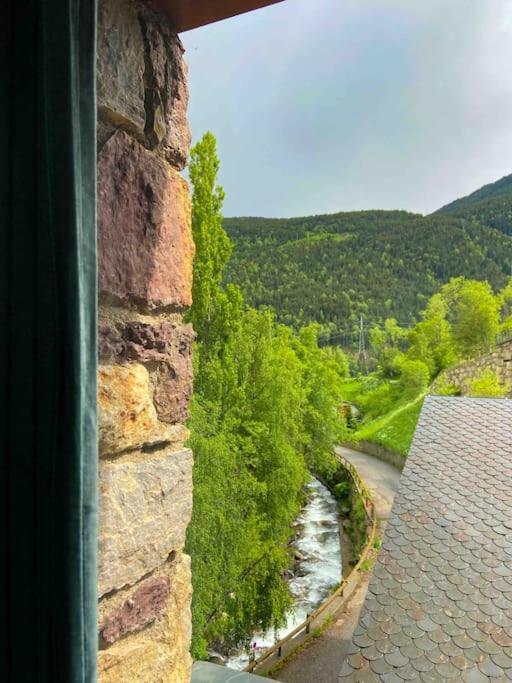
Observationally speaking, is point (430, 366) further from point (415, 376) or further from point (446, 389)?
point (446, 389)

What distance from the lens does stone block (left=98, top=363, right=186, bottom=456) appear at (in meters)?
0.65

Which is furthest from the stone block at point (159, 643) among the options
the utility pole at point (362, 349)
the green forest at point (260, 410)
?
the utility pole at point (362, 349)

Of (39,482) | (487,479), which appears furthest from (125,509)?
(487,479)

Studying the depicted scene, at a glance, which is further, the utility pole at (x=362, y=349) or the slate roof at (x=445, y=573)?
the utility pole at (x=362, y=349)

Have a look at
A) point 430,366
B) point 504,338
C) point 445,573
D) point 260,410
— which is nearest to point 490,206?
point 430,366

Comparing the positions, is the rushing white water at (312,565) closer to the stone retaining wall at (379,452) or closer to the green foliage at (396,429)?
the stone retaining wall at (379,452)

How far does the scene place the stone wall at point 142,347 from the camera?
66 cm

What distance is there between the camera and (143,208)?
0.73 metres

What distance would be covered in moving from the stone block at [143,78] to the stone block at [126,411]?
33cm

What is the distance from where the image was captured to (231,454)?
335 inches

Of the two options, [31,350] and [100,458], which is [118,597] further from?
[31,350]

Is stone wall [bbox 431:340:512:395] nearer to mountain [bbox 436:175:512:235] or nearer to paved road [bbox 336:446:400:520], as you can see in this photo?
paved road [bbox 336:446:400:520]

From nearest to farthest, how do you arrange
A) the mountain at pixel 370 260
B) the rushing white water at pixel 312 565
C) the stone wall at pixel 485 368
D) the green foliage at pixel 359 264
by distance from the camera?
the rushing white water at pixel 312 565 → the stone wall at pixel 485 368 → the green foliage at pixel 359 264 → the mountain at pixel 370 260

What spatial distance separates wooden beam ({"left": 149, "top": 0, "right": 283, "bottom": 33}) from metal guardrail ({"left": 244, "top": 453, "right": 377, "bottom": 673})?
824cm
